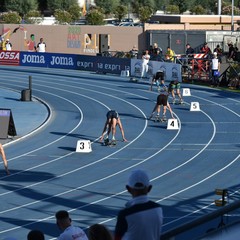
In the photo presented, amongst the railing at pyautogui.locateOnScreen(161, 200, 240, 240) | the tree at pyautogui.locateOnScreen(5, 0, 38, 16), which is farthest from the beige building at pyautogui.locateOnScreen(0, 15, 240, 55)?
the railing at pyautogui.locateOnScreen(161, 200, 240, 240)

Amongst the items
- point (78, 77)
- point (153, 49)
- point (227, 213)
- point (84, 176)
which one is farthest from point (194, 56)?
point (227, 213)

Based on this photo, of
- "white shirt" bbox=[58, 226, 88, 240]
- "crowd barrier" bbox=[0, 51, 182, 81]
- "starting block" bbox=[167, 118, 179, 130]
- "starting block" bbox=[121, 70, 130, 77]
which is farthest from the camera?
"starting block" bbox=[121, 70, 130, 77]

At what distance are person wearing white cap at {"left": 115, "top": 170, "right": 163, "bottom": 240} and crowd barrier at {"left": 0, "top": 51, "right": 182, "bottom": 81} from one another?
117 ft

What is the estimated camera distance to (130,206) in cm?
673

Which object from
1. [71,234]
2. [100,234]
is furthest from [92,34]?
[100,234]

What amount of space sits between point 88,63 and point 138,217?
43875 millimetres

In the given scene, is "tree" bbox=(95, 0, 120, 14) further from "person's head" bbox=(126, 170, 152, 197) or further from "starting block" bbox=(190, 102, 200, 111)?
"person's head" bbox=(126, 170, 152, 197)

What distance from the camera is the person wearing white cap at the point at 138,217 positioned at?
669 cm

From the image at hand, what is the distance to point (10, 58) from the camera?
54250 mm

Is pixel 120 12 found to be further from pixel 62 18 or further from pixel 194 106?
pixel 194 106

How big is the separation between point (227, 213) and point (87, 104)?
96.5ft

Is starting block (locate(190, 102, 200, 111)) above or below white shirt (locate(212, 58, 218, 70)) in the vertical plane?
below

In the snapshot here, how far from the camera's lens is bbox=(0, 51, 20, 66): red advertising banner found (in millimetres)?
53969

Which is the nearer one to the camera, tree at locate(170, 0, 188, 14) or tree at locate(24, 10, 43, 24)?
tree at locate(24, 10, 43, 24)
